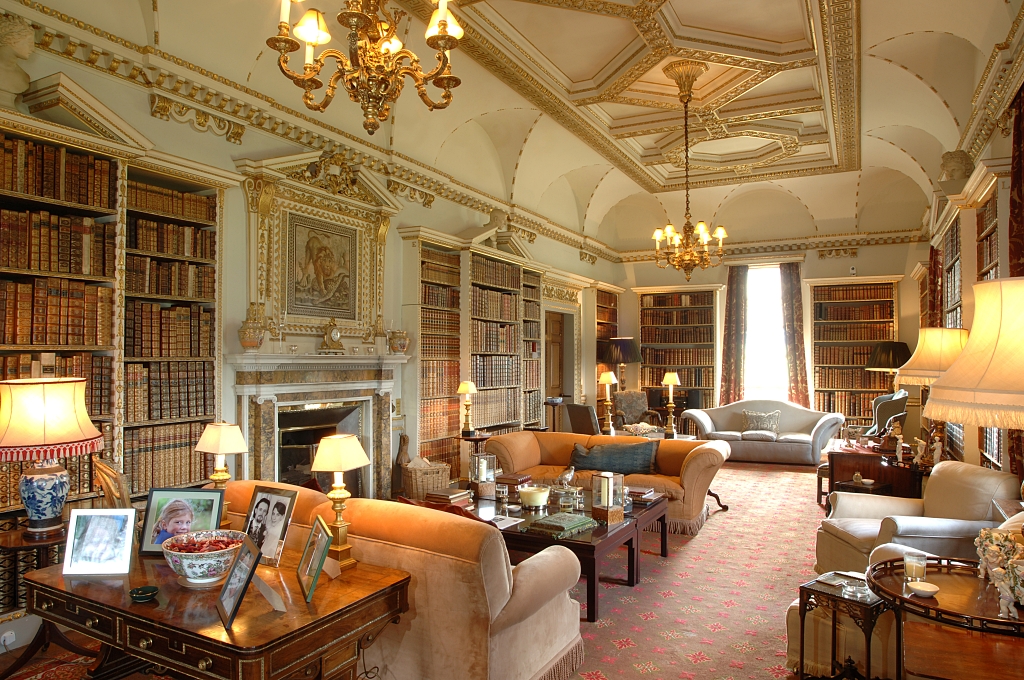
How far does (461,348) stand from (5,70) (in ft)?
15.6

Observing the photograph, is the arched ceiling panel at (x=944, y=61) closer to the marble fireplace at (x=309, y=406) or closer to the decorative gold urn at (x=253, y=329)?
the marble fireplace at (x=309, y=406)

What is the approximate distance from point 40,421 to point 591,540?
2.97m

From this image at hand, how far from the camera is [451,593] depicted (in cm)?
266

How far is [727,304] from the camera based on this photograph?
39.5 ft

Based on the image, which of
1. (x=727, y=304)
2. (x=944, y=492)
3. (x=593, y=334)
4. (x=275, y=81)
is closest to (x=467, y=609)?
(x=944, y=492)

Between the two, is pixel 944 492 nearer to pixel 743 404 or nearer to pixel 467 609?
pixel 467 609

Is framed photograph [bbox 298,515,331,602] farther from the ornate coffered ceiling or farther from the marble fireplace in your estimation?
the ornate coffered ceiling

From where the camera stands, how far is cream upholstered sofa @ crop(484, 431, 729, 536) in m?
5.88

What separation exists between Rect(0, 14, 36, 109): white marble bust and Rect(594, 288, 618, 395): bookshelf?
9.12 meters

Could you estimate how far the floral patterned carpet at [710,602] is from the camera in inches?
134

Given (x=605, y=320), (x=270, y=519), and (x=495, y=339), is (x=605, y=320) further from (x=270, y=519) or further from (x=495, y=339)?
(x=270, y=519)

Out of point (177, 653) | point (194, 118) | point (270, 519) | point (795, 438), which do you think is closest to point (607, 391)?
point (795, 438)

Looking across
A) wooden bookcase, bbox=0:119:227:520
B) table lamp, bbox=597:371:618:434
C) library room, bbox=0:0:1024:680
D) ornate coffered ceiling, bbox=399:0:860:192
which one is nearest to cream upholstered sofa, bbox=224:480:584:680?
library room, bbox=0:0:1024:680

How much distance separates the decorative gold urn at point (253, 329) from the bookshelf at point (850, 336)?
30.9 ft
